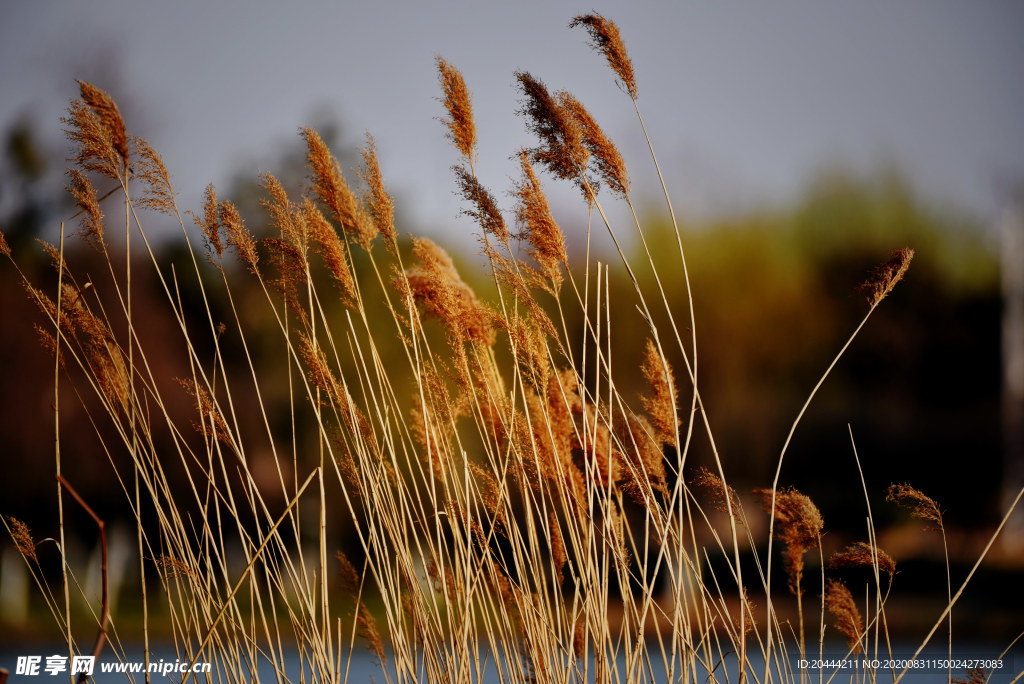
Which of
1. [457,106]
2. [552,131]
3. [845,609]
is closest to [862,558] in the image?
[845,609]

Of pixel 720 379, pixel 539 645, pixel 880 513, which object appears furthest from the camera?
pixel 720 379

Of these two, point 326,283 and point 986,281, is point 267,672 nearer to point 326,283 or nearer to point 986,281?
point 326,283

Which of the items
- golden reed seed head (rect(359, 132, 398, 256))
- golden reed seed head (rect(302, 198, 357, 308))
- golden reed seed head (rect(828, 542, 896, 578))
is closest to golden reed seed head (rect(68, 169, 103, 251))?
golden reed seed head (rect(302, 198, 357, 308))

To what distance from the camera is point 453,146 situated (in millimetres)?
1340

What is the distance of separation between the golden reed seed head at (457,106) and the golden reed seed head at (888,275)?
80 cm

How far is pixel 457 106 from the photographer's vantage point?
1270mm

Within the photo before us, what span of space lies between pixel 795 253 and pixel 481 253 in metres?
2.16

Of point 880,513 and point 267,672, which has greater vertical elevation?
point 880,513

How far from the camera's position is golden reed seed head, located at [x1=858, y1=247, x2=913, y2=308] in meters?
1.31

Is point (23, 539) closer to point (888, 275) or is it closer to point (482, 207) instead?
point (482, 207)

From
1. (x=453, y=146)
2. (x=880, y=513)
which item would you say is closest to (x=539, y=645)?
(x=453, y=146)

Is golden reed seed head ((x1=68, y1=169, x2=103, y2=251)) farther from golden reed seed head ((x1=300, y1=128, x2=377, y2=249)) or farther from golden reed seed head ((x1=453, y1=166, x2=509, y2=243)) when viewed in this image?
golden reed seed head ((x1=453, y1=166, x2=509, y2=243))

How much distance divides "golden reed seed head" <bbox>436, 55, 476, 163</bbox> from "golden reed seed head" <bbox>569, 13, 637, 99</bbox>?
24 cm

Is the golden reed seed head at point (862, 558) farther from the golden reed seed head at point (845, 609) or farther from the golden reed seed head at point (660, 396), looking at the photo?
the golden reed seed head at point (660, 396)
